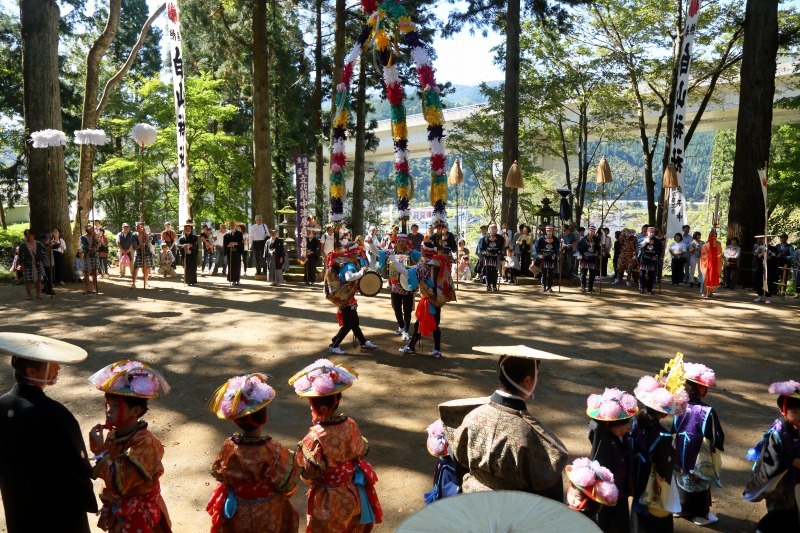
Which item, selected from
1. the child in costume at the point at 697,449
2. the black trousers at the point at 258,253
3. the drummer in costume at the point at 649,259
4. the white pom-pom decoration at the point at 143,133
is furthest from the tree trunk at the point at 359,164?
the child in costume at the point at 697,449

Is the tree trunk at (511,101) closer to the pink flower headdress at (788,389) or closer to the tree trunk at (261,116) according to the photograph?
the tree trunk at (261,116)

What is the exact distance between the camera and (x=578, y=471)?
11.3 ft

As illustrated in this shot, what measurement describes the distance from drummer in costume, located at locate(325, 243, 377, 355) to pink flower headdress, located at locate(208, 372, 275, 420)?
5.71 meters

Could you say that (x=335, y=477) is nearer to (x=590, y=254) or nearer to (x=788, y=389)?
(x=788, y=389)

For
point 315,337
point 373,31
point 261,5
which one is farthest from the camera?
point 261,5

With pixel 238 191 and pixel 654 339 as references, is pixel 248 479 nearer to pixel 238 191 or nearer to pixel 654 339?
pixel 654 339

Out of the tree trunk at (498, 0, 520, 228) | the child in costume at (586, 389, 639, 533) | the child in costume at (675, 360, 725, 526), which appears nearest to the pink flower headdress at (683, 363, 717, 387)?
the child in costume at (675, 360, 725, 526)

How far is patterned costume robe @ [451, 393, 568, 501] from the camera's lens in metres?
2.90

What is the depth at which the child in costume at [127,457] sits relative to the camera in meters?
3.39

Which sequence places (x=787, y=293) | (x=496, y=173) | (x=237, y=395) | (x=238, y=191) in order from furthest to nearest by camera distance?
(x=496, y=173), (x=238, y=191), (x=787, y=293), (x=237, y=395)

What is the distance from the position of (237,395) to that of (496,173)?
30420 millimetres

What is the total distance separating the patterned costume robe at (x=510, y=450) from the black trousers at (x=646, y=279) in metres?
14.2

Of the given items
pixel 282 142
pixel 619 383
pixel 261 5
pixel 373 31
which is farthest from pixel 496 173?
pixel 619 383

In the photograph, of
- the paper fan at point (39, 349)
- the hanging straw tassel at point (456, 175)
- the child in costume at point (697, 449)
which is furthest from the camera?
the hanging straw tassel at point (456, 175)
